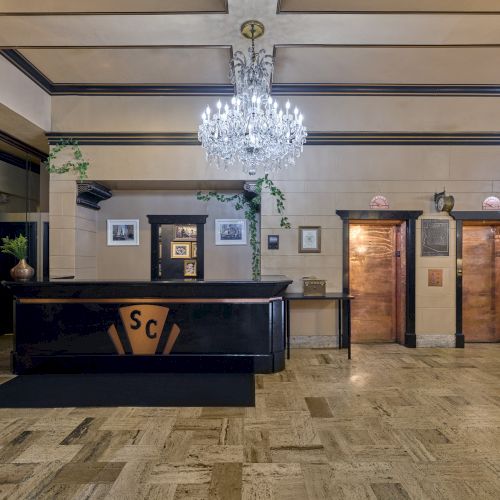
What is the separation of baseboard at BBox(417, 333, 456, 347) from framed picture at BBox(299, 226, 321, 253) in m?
2.13

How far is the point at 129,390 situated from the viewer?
12.8ft

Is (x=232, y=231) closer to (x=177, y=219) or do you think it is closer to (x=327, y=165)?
(x=177, y=219)

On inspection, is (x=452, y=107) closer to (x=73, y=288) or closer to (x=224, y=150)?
(x=224, y=150)

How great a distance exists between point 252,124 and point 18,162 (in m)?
5.27

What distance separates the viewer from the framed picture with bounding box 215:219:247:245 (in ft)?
22.7

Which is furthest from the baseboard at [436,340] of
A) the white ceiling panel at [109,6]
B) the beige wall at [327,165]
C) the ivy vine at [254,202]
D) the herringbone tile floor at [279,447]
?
the white ceiling panel at [109,6]

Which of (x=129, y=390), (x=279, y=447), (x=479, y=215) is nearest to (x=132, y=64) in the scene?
(x=129, y=390)

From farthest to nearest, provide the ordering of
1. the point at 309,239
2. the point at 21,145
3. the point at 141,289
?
the point at 21,145 < the point at 309,239 < the point at 141,289

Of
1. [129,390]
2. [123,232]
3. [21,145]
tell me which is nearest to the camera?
[129,390]

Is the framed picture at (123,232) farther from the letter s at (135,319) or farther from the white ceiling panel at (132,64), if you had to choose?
the letter s at (135,319)

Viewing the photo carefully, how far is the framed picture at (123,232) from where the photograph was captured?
6.86m

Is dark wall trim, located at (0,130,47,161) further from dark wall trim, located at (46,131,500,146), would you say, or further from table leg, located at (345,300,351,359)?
table leg, located at (345,300,351,359)

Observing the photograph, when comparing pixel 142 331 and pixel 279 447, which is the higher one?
pixel 142 331

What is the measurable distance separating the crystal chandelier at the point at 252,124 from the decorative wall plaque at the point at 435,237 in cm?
267
